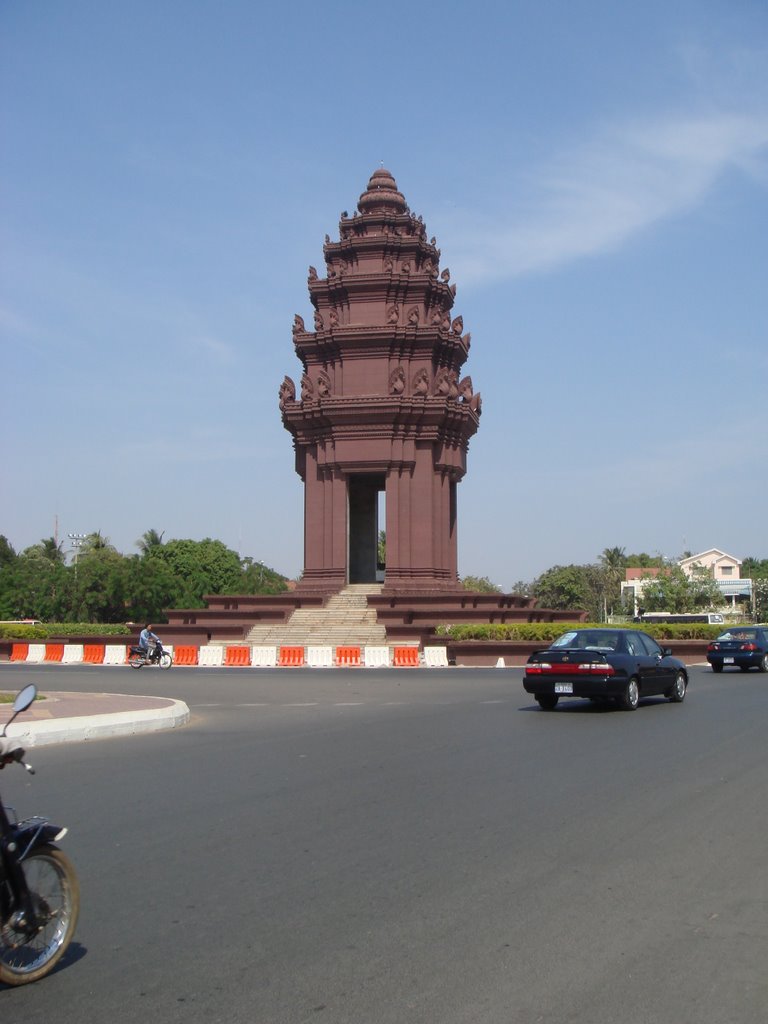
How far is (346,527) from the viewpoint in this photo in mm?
44344

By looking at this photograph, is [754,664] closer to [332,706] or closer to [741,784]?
[332,706]

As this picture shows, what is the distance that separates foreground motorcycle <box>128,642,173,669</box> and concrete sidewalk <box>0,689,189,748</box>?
14807mm

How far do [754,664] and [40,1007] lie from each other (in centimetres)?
2819

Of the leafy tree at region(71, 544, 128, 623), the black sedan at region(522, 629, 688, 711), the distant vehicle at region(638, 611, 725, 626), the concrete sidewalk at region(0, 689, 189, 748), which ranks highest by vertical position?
the leafy tree at region(71, 544, 128, 623)

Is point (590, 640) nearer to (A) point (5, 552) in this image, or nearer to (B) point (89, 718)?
(B) point (89, 718)

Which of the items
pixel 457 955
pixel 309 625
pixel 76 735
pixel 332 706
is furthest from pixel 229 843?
pixel 309 625

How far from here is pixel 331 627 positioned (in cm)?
3969

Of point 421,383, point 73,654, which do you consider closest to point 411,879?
point 73,654

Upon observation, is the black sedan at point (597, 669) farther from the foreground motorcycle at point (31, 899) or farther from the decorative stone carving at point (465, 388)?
the decorative stone carving at point (465, 388)

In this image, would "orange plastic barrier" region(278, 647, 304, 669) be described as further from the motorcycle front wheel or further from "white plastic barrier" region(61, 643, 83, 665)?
the motorcycle front wheel

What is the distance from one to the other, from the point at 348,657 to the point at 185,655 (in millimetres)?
6505

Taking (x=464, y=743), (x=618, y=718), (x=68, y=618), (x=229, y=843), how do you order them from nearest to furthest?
(x=229, y=843) < (x=464, y=743) < (x=618, y=718) < (x=68, y=618)

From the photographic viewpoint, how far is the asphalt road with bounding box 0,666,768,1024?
183 inches

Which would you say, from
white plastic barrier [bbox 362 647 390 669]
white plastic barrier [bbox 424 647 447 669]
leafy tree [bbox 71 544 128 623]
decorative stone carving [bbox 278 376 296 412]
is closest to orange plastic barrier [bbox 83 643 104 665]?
white plastic barrier [bbox 362 647 390 669]
